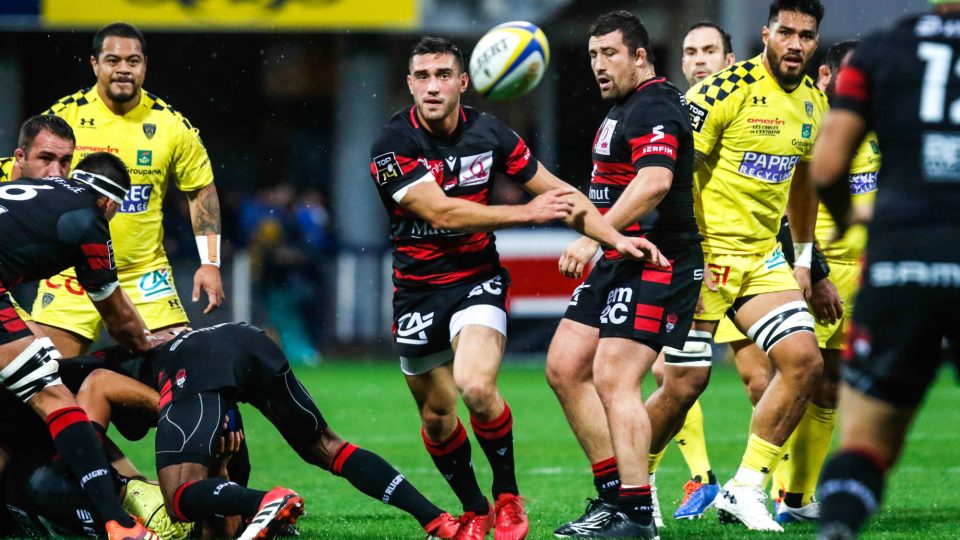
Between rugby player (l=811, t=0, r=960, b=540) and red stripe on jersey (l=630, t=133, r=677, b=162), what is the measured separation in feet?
7.17

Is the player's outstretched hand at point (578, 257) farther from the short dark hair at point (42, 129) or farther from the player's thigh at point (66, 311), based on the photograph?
the player's thigh at point (66, 311)

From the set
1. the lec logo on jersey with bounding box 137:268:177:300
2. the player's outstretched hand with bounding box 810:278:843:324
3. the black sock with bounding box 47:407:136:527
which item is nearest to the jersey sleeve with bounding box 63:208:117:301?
the black sock with bounding box 47:407:136:527

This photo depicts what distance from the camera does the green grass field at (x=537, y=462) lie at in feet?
22.6

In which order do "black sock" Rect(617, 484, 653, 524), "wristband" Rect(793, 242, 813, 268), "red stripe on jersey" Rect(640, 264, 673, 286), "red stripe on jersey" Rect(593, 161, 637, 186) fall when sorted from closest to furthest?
"black sock" Rect(617, 484, 653, 524) → "red stripe on jersey" Rect(640, 264, 673, 286) → "red stripe on jersey" Rect(593, 161, 637, 186) → "wristband" Rect(793, 242, 813, 268)

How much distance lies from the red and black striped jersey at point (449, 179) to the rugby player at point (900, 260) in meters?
2.80

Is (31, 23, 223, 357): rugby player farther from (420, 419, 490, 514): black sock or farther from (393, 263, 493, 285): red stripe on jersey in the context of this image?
(420, 419, 490, 514): black sock

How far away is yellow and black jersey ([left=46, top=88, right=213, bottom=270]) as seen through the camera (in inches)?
322

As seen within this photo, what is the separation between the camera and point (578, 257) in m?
6.18

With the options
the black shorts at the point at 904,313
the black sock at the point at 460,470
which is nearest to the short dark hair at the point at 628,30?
the black sock at the point at 460,470

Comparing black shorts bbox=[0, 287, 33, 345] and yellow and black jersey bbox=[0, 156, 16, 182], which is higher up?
yellow and black jersey bbox=[0, 156, 16, 182]

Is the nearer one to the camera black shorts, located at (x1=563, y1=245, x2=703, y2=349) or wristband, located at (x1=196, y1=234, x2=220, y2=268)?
black shorts, located at (x1=563, y1=245, x2=703, y2=349)

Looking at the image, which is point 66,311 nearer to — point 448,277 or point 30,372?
point 30,372

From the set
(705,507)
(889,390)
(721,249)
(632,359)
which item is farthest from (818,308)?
(889,390)

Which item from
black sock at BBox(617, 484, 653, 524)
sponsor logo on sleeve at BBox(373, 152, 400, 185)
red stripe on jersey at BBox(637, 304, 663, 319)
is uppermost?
sponsor logo on sleeve at BBox(373, 152, 400, 185)
